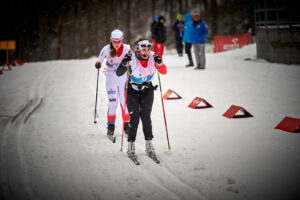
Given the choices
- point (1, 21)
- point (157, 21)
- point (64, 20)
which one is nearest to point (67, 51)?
point (64, 20)

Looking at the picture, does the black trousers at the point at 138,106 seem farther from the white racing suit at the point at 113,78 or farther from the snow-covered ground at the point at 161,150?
the white racing suit at the point at 113,78

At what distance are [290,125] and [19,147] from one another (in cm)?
535

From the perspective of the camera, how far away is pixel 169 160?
5.49 m

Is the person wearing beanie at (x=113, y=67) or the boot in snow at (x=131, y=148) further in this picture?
the person wearing beanie at (x=113, y=67)

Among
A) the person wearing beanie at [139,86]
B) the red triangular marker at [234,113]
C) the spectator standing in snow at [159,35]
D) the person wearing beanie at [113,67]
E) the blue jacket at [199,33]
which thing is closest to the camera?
the person wearing beanie at [139,86]

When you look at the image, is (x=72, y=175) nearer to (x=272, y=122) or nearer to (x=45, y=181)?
(x=45, y=181)

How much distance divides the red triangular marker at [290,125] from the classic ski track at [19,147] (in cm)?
500

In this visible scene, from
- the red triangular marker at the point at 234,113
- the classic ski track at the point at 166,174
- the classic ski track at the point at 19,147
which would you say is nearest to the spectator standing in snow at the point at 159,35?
the classic ski track at the point at 19,147

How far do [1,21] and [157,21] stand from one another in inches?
1158

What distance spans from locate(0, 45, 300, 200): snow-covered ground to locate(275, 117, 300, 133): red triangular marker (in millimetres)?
218

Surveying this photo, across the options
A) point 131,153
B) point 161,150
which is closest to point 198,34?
point 161,150

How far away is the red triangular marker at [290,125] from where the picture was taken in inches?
265

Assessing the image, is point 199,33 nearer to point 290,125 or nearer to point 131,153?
point 290,125

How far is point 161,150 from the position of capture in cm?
601
